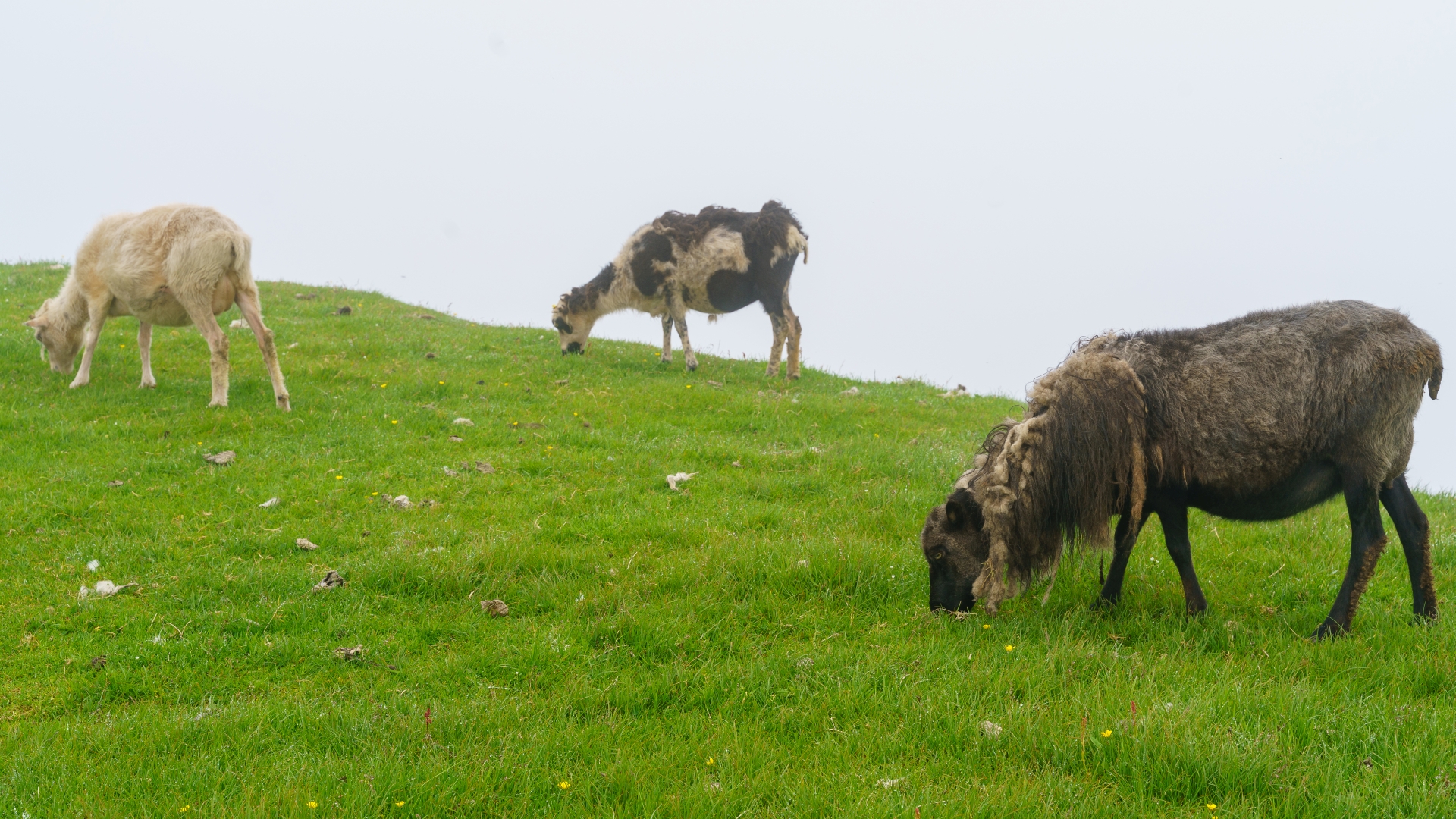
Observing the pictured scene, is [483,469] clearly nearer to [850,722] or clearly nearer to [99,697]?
[99,697]

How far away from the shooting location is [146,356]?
39.3 feet

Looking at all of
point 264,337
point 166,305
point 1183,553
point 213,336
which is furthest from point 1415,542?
point 166,305

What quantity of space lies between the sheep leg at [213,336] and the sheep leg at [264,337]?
37 centimetres

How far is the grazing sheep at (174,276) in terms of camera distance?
10844mm

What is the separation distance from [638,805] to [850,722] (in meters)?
1.23

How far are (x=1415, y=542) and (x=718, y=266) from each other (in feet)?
37.5

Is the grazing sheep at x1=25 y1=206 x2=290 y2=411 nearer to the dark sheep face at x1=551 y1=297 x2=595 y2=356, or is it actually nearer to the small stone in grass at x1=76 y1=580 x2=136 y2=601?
the small stone in grass at x1=76 y1=580 x2=136 y2=601

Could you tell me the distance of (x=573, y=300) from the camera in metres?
16.9

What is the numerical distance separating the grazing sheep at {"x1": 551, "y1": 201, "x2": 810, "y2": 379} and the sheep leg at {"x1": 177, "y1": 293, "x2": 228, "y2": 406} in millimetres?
6537

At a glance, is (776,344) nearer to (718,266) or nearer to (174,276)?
(718,266)

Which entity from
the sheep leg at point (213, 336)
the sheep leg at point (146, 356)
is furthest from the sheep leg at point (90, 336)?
the sheep leg at point (213, 336)

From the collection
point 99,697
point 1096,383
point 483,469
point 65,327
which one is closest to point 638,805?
point 99,697

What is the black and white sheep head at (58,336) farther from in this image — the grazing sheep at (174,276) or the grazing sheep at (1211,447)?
the grazing sheep at (1211,447)

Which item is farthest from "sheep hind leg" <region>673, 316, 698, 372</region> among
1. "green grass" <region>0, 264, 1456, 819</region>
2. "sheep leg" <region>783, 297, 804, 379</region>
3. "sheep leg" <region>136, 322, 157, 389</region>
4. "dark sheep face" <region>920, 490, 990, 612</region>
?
"dark sheep face" <region>920, 490, 990, 612</region>
